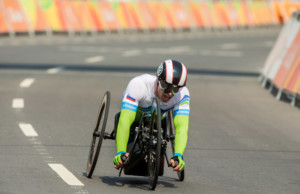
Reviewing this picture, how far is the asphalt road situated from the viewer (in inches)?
334

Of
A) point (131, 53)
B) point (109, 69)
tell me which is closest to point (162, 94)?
point (109, 69)

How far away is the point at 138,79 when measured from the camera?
27.1 feet

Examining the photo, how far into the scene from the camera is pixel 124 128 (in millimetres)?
8125

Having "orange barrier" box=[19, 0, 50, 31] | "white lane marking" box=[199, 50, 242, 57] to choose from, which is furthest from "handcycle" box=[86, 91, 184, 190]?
"orange barrier" box=[19, 0, 50, 31]

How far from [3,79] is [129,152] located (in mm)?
11960

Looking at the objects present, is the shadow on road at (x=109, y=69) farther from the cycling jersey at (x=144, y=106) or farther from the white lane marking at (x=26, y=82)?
the cycling jersey at (x=144, y=106)

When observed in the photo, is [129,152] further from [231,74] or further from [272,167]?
[231,74]

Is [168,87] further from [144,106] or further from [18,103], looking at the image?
[18,103]

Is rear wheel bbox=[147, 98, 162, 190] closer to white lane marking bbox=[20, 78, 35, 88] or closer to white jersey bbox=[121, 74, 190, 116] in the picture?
white jersey bbox=[121, 74, 190, 116]

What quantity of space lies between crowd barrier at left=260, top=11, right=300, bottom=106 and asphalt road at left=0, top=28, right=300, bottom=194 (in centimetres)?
32

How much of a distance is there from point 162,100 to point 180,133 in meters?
0.36

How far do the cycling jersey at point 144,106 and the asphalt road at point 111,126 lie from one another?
468 millimetres

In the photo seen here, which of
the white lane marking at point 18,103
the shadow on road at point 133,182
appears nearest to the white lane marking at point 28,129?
the white lane marking at point 18,103

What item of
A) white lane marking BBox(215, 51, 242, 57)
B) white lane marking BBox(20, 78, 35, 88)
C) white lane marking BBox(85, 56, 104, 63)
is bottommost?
white lane marking BBox(215, 51, 242, 57)
